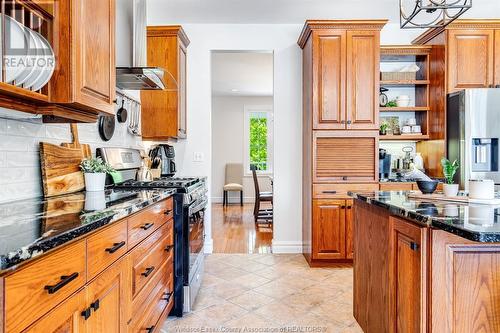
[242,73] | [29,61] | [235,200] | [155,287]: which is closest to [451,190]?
[155,287]

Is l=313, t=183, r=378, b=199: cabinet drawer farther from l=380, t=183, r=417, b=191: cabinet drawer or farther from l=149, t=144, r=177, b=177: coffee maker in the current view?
l=149, t=144, r=177, b=177: coffee maker

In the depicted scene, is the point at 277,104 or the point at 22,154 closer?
the point at 22,154

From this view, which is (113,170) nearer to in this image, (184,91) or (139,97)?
(139,97)

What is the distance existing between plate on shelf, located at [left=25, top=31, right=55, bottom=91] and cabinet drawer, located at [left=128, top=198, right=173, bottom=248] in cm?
65

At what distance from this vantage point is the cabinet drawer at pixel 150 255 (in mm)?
1606

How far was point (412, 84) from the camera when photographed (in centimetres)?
386

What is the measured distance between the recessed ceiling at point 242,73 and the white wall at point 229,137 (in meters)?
0.32

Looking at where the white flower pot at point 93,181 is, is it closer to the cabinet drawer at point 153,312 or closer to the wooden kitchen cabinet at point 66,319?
the cabinet drawer at point 153,312

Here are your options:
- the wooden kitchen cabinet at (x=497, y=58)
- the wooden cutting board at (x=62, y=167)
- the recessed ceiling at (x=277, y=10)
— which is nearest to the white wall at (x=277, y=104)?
the recessed ceiling at (x=277, y=10)

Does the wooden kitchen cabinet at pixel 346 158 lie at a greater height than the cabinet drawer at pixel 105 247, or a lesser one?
greater

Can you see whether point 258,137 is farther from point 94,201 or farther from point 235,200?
point 94,201

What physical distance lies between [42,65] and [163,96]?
7.00 feet

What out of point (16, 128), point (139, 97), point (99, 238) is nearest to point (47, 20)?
point (16, 128)

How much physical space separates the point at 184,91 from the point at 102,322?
2.93m
